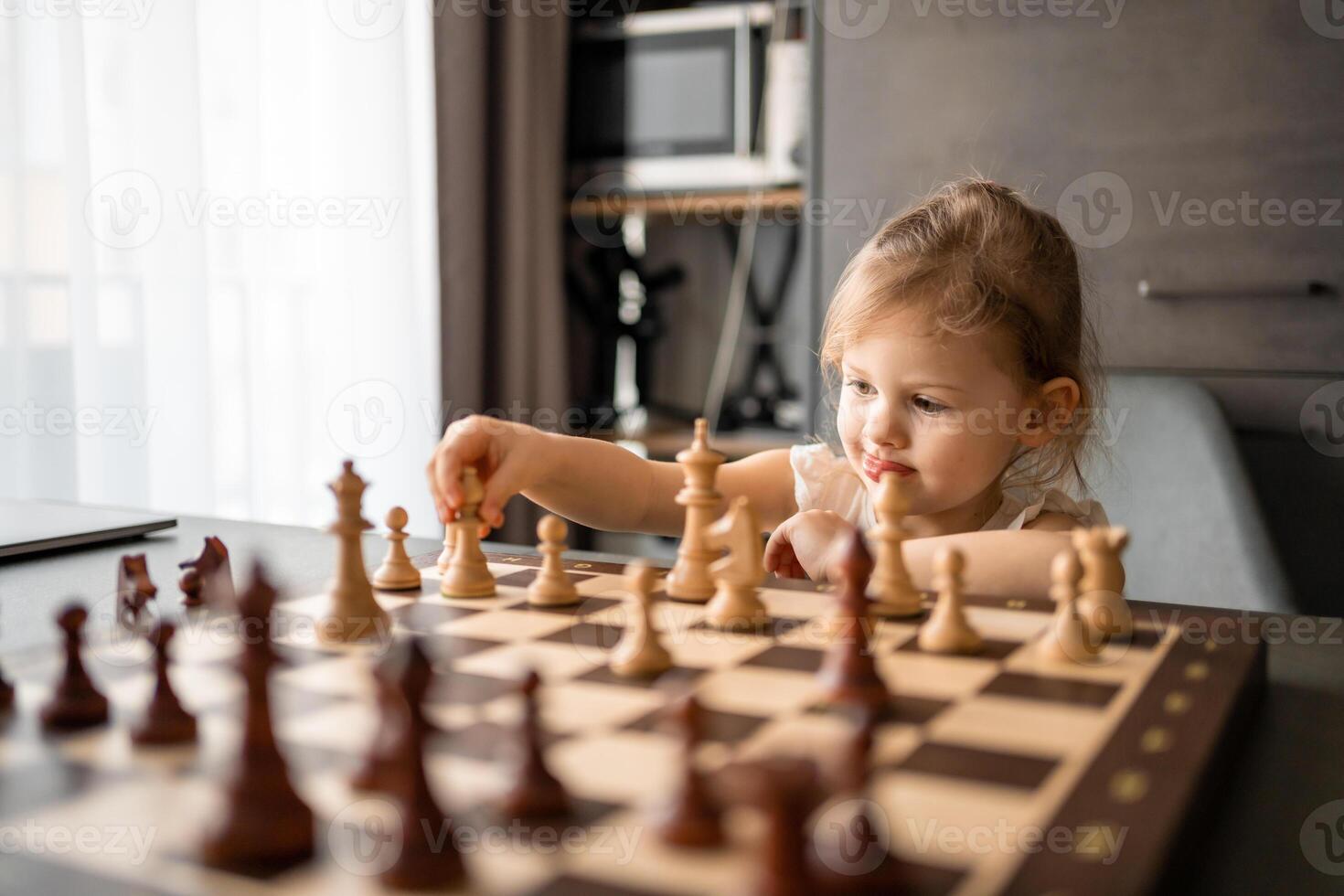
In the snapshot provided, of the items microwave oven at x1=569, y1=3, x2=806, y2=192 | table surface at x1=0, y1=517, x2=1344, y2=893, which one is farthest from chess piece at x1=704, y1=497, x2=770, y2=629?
microwave oven at x1=569, y1=3, x2=806, y2=192

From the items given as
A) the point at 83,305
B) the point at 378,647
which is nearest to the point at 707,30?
the point at 83,305

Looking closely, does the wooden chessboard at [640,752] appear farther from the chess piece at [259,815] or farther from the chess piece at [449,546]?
the chess piece at [449,546]

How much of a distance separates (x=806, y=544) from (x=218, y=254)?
6.19 feet

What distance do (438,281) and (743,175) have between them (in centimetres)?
86

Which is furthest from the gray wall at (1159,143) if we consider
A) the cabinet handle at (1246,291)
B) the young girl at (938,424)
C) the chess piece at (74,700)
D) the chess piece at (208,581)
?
the chess piece at (74,700)

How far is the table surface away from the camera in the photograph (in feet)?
2.02

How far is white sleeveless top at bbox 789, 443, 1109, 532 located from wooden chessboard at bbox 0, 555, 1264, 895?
21.8 inches

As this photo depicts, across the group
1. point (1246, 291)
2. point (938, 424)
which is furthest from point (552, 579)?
point (1246, 291)

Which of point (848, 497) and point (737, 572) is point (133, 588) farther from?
point (848, 497)

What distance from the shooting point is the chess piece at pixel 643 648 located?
77 centimetres

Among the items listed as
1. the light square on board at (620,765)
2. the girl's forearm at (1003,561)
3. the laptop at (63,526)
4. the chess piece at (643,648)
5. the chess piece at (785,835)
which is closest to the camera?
the chess piece at (785,835)

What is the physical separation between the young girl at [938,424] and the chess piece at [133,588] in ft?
0.89

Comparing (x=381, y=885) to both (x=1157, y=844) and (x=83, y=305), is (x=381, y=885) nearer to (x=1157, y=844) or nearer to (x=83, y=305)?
(x=1157, y=844)

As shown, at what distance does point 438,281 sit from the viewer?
10.3 ft
